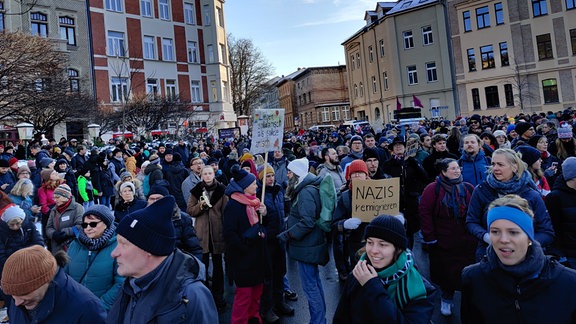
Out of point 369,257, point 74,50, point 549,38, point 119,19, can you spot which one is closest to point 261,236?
point 369,257

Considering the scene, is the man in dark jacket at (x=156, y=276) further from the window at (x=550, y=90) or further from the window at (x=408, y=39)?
the window at (x=408, y=39)

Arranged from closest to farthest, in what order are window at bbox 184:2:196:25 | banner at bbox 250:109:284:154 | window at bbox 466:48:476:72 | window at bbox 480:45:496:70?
banner at bbox 250:109:284:154 < window at bbox 480:45:496:70 < window at bbox 184:2:196:25 < window at bbox 466:48:476:72

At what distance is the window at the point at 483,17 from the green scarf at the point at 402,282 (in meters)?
44.9

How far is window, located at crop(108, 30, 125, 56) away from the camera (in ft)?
118

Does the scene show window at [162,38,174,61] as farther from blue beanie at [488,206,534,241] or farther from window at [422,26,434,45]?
blue beanie at [488,206,534,241]

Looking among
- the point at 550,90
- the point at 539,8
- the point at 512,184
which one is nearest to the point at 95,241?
the point at 512,184

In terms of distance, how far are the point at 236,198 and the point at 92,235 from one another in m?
1.68

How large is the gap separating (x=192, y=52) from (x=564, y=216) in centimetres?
4142

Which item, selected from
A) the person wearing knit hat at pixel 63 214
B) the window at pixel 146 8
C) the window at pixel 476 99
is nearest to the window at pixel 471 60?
the window at pixel 476 99

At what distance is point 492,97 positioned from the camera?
41.5 metres

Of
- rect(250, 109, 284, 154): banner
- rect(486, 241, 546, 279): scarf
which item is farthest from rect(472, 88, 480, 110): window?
rect(486, 241, 546, 279): scarf

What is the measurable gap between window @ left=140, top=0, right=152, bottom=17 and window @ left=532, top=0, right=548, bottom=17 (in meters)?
35.2

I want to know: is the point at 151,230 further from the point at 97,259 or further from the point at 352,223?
the point at 352,223

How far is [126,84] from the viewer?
36000 mm
